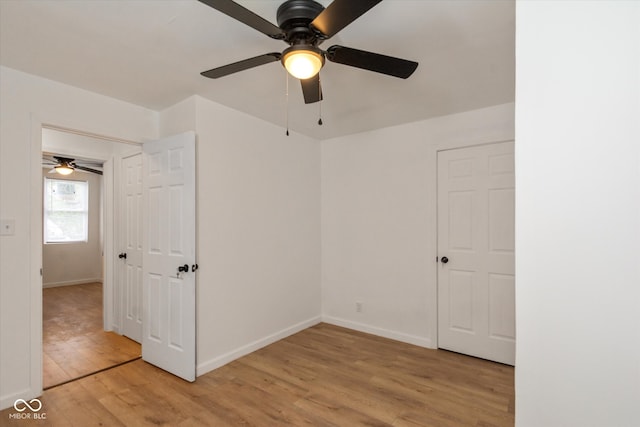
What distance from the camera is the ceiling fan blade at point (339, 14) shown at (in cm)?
121

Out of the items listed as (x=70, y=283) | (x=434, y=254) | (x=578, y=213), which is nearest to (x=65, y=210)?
(x=70, y=283)

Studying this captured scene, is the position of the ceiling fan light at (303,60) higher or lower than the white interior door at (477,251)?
higher

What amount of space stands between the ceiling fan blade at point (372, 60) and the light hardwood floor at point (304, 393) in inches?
89.8

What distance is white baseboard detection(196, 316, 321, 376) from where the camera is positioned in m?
2.76

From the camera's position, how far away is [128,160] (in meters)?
3.63

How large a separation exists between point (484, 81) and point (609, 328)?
7.07 ft

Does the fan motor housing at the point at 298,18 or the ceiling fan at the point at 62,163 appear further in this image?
the ceiling fan at the point at 62,163

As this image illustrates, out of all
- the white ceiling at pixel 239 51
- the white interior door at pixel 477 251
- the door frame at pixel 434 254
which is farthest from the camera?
the door frame at pixel 434 254

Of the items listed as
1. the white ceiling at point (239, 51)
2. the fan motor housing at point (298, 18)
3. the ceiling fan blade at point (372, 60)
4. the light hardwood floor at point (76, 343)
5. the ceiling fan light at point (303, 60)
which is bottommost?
the light hardwood floor at point (76, 343)

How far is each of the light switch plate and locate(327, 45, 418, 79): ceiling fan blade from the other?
259 centimetres

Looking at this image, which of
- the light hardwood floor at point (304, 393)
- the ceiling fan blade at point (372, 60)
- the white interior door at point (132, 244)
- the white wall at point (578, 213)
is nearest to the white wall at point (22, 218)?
the light hardwood floor at point (304, 393)

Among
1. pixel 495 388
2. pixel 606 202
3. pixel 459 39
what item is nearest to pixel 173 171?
pixel 459 39

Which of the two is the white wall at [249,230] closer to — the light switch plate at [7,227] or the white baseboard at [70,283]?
the light switch plate at [7,227]

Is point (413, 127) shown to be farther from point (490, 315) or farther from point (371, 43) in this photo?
point (490, 315)
